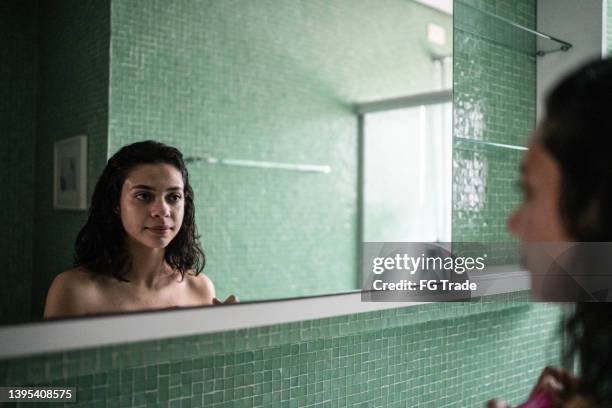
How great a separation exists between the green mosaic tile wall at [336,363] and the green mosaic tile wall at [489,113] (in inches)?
8.4

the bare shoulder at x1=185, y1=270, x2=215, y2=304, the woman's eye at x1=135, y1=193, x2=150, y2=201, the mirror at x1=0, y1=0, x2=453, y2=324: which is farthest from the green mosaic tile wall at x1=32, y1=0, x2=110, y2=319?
the woman's eye at x1=135, y1=193, x2=150, y2=201

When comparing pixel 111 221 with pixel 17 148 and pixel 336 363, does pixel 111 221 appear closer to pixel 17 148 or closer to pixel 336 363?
pixel 336 363

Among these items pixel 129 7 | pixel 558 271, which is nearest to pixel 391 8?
pixel 129 7

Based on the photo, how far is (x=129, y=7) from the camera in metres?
2.12

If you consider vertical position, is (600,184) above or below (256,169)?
below

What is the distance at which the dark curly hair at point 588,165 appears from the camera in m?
0.51

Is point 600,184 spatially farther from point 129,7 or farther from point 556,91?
point 129,7

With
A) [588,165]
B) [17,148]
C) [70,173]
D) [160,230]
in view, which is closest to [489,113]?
[160,230]

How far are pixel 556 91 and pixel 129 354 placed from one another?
613 mm

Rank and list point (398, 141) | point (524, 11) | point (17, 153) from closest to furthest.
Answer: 1. point (524, 11)
2. point (17, 153)
3. point (398, 141)

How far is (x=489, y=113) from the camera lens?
1474 mm

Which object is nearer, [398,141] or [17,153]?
[17,153]

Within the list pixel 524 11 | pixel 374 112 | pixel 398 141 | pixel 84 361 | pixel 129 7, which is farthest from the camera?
pixel 398 141

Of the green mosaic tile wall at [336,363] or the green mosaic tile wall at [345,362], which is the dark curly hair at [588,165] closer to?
the green mosaic tile wall at [345,362]
